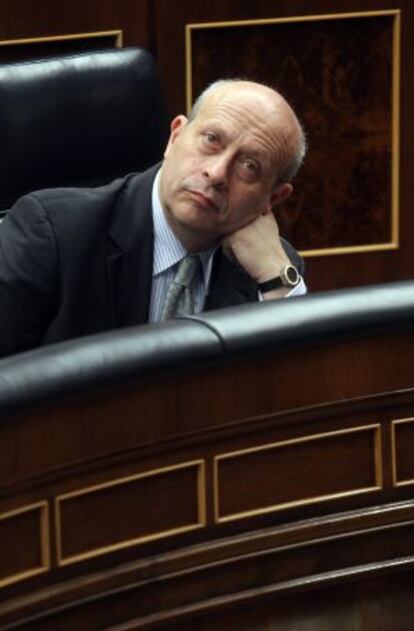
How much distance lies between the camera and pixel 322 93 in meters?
2.54

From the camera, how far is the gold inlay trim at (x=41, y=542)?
1.24 m

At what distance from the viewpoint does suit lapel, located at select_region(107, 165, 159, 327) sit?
1563 millimetres

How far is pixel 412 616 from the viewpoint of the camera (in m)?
1.48

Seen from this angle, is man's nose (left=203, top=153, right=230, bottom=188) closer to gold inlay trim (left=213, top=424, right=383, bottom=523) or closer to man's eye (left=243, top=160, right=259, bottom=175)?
man's eye (left=243, top=160, right=259, bottom=175)

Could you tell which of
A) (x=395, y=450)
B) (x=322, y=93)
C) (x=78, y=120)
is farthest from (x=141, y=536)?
(x=322, y=93)

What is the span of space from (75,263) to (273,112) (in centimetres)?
22

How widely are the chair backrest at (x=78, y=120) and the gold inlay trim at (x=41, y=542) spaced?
0.54m

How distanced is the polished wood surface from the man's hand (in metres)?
0.23

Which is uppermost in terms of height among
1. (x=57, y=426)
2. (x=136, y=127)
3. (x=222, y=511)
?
(x=136, y=127)

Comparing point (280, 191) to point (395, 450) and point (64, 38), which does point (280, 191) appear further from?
point (64, 38)

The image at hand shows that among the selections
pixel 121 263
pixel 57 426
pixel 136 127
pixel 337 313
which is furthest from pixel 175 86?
pixel 57 426

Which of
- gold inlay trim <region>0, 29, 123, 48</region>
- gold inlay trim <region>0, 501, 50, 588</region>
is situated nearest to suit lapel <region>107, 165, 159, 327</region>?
gold inlay trim <region>0, 501, 50, 588</region>

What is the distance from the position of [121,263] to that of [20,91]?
27 cm

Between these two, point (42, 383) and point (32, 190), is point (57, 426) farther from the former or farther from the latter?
point (32, 190)
